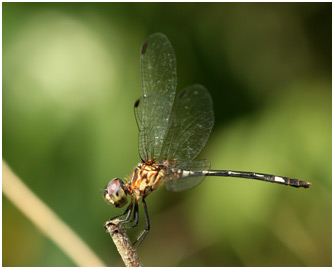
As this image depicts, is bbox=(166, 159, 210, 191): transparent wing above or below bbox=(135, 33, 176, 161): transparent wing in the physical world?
below

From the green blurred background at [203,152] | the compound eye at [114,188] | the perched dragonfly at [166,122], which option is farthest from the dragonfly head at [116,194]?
the green blurred background at [203,152]

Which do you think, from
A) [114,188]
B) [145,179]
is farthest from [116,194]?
[145,179]

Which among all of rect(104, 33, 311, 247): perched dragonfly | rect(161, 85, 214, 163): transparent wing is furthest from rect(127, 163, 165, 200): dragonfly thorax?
rect(161, 85, 214, 163): transparent wing

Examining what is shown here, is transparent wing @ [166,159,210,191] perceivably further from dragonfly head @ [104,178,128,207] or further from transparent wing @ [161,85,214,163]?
dragonfly head @ [104,178,128,207]

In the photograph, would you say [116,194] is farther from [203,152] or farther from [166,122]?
[203,152]

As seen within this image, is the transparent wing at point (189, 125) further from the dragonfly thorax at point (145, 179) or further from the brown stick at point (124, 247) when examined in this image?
the brown stick at point (124, 247)

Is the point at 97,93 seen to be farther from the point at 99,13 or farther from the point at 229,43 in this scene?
the point at 229,43

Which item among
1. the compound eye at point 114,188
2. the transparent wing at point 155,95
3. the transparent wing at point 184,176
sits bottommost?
the transparent wing at point 184,176
